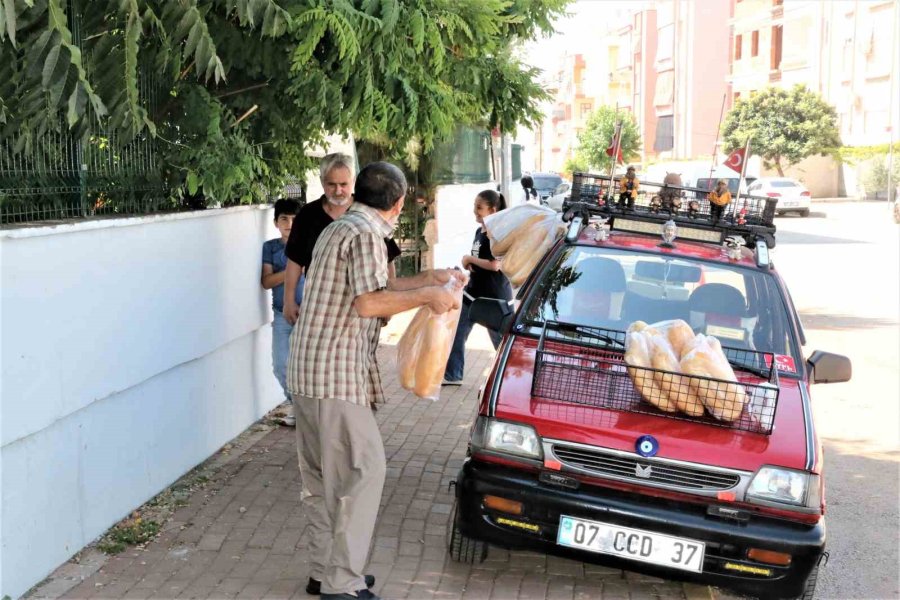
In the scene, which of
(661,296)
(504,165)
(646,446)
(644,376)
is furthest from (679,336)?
Answer: (504,165)

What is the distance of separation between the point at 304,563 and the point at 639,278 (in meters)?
2.54

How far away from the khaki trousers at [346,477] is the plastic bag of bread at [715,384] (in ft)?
5.05

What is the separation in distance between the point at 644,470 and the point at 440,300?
4.07ft

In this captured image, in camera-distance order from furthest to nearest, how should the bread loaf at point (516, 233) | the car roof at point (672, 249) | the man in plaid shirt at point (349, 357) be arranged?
1. the bread loaf at point (516, 233)
2. the car roof at point (672, 249)
3. the man in plaid shirt at point (349, 357)

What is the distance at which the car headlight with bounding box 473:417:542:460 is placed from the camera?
4652 mm

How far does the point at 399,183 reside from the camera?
174 inches

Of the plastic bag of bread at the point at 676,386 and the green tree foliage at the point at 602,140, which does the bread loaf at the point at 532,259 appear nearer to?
the plastic bag of bread at the point at 676,386

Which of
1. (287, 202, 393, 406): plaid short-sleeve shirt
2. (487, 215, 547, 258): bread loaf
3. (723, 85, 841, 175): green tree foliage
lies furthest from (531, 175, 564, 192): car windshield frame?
(287, 202, 393, 406): plaid short-sleeve shirt

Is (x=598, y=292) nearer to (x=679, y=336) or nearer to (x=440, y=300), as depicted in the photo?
(x=679, y=336)

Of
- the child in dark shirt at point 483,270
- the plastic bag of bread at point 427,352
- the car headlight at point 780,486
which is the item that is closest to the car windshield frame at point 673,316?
the plastic bag of bread at point 427,352

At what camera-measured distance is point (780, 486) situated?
448 cm

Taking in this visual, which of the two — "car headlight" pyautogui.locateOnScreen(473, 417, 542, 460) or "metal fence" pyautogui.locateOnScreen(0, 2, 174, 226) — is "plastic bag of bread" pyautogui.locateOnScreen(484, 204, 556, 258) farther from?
"car headlight" pyautogui.locateOnScreen(473, 417, 542, 460)

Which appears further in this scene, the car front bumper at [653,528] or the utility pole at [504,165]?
the utility pole at [504,165]

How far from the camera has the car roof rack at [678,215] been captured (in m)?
6.22
